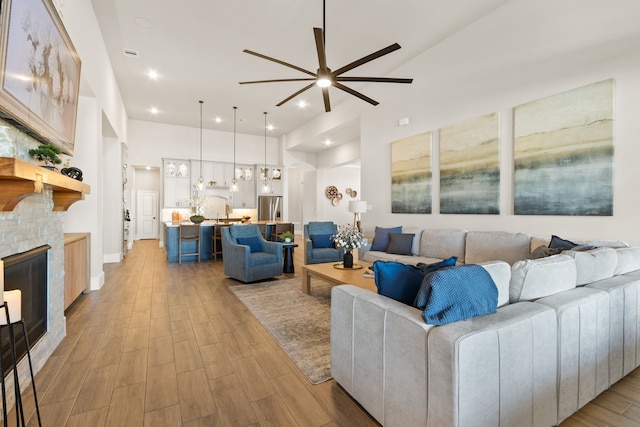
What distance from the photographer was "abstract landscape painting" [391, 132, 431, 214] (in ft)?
16.8

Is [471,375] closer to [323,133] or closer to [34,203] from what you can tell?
[34,203]

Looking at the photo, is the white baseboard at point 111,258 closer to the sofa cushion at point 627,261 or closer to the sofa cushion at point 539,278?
the sofa cushion at point 539,278

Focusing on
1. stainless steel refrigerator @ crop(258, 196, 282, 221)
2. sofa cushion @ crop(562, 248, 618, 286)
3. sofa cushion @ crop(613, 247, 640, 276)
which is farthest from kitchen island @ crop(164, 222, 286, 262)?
sofa cushion @ crop(613, 247, 640, 276)

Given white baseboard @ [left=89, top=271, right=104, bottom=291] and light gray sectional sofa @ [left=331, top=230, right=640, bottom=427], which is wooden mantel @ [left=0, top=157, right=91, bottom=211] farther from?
white baseboard @ [left=89, top=271, right=104, bottom=291]

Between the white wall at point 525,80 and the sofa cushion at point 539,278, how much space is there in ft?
6.34

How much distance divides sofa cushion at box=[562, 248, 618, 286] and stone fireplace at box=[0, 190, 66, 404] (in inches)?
143

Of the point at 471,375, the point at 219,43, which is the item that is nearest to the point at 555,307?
the point at 471,375

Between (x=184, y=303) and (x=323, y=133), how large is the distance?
597 cm

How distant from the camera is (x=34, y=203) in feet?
7.34

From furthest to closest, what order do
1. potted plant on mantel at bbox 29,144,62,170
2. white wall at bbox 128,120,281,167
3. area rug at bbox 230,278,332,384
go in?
white wall at bbox 128,120,281,167, area rug at bbox 230,278,332,384, potted plant on mantel at bbox 29,144,62,170

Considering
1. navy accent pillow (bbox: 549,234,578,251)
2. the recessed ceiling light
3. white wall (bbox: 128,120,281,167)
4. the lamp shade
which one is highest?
the recessed ceiling light

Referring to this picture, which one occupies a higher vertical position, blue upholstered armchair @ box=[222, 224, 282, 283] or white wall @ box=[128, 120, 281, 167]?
white wall @ box=[128, 120, 281, 167]

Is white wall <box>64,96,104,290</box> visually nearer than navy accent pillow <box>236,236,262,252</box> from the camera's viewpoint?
Yes

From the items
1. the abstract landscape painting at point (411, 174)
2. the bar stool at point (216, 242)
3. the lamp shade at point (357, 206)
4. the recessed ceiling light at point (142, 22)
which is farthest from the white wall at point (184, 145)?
the abstract landscape painting at point (411, 174)
